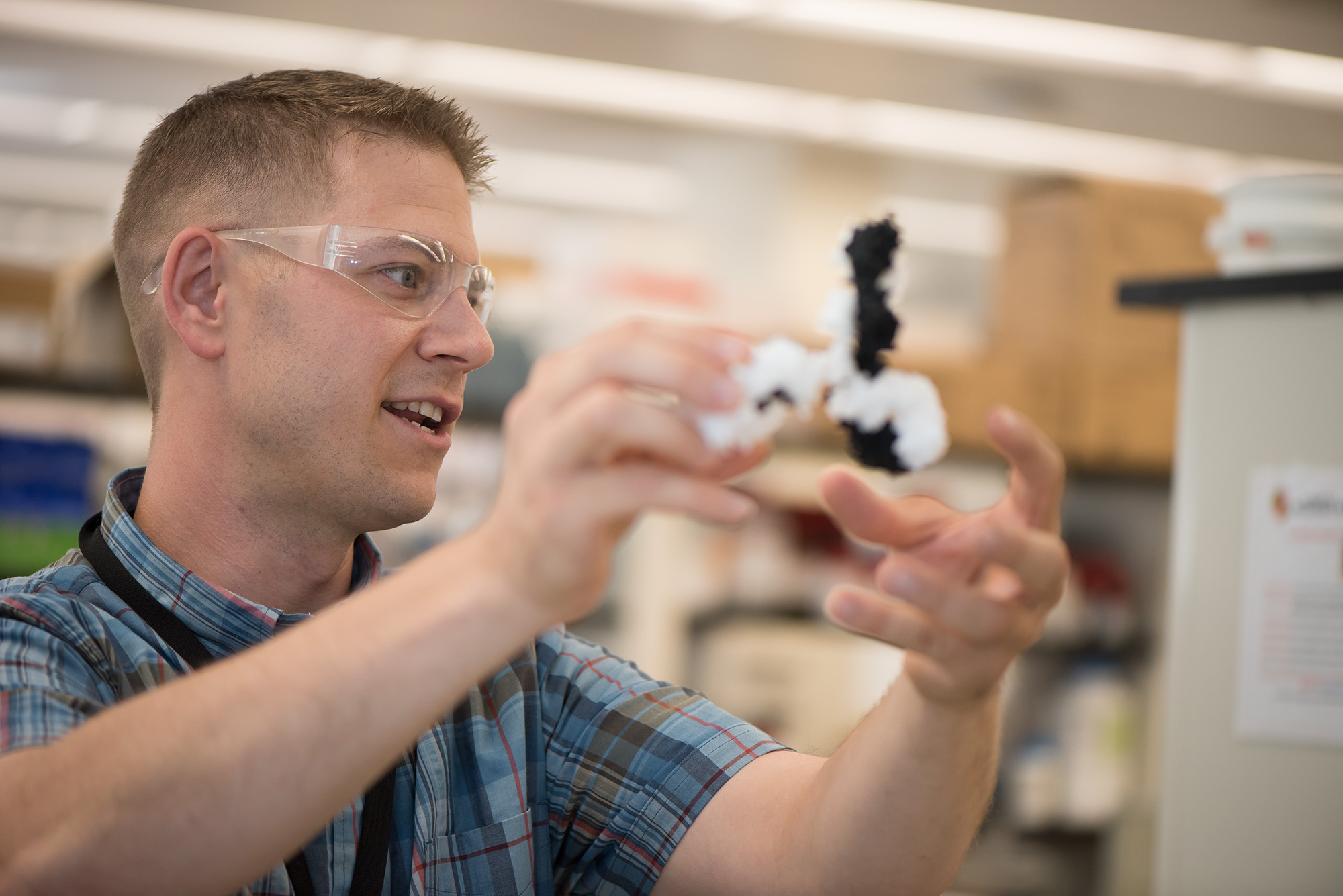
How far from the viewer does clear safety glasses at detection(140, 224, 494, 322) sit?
129cm

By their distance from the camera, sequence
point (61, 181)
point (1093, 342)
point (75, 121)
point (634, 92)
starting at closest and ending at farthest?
point (1093, 342)
point (634, 92)
point (75, 121)
point (61, 181)

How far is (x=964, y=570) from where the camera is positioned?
2.84ft

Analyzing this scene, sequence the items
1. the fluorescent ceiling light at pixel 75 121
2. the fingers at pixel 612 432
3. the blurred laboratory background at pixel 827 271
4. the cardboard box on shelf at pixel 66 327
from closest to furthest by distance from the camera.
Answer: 1. the fingers at pixel 612 432
2. the cardboard box on shelf at pixel 66 327
3. the blurred laboratory background at pixel 827 271
4. the fluorescent ceiling light at pixel 75 121

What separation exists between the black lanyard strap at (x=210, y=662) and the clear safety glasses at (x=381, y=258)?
391 millimetres

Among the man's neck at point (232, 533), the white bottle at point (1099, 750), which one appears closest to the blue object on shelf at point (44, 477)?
the man's neck at point (232, 533)

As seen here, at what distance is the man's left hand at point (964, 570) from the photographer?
0.78 m

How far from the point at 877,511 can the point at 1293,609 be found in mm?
1240

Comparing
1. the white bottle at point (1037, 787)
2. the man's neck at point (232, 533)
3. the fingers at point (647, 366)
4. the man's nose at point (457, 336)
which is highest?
the man's nose at point (457, 336)

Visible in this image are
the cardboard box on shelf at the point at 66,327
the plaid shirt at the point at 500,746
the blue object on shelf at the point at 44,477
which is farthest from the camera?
the cardboard box on shelf at the point at 66,327

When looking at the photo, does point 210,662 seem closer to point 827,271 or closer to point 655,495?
point 655,495

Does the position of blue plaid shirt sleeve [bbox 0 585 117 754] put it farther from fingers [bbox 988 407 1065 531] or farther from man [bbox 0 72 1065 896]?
fingers [bbox 988 407 1065 531]

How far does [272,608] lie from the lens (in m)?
1.32

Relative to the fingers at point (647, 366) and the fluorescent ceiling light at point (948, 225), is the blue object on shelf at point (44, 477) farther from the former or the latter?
the fluorescent ceiling light at point (948, 225)

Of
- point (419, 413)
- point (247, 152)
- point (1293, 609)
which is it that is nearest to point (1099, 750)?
point (1293, 609)
